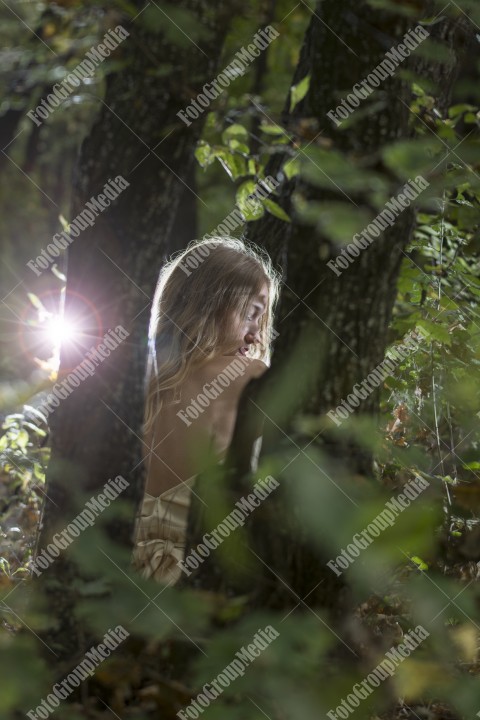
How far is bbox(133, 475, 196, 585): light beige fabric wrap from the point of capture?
3.52m

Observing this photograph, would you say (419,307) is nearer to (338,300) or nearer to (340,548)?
(338,300)

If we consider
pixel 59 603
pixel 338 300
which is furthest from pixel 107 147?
pixel 59 603

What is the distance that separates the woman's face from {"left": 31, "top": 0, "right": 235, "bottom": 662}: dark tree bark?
3.08 feet

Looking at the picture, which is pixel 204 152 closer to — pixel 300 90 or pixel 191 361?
pixel 300 90

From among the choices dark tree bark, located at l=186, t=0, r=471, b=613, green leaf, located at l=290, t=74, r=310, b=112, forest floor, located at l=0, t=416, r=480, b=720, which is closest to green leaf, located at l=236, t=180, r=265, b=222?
dark tree bark, located at l=186, t=0, r=471, b=613

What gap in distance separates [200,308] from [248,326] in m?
0.29

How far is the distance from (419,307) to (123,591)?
2854 mm

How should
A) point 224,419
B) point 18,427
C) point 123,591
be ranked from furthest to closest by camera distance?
point 18,427 → point 224,419 → point 123,591

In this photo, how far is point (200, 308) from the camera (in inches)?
151

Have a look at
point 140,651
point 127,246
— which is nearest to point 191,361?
point 127,246

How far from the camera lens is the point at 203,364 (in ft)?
12.2

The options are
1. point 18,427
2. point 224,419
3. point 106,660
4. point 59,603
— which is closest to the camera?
point 106,660

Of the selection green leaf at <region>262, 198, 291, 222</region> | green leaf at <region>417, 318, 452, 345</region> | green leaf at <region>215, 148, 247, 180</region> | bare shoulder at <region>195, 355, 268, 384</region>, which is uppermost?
green leaf at <region>417, 318, 452, 345</region>

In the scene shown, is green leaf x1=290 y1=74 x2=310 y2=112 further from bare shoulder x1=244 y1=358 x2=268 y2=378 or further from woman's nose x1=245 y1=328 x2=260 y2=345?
woman's nose x1=245 y1=328 x2=260 y2=345
